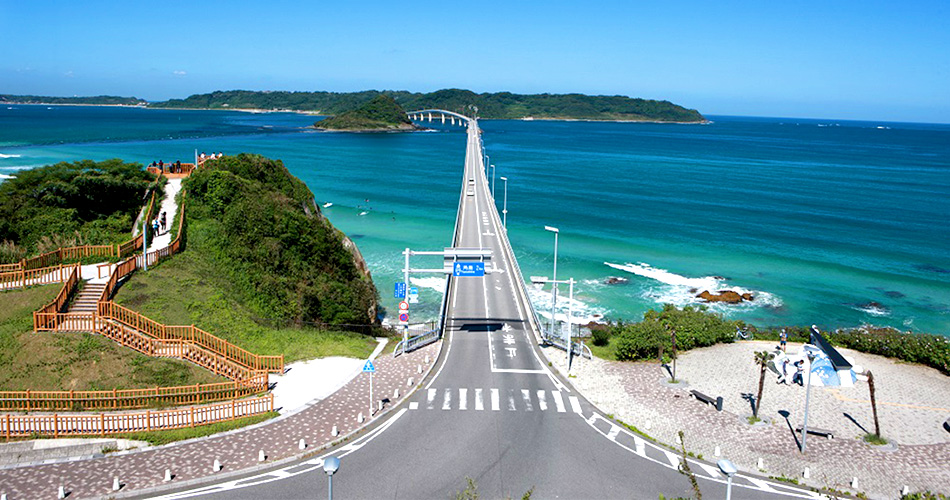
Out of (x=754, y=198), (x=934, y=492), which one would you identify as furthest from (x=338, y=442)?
(x=754, y=198)

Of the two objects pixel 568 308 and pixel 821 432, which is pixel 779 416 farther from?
pixel 568 308

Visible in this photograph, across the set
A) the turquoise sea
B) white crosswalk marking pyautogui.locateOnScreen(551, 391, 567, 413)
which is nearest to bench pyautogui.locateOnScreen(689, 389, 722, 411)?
white crosswalk marking pyautogui.locateOnScreen(551, 391, 567, 413)

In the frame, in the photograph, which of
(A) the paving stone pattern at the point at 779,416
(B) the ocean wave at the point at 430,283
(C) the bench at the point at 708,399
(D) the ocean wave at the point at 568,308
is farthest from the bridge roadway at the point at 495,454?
(B) the ocean wave at the point at 430,283

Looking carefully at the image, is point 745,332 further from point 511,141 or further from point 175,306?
point 511,141

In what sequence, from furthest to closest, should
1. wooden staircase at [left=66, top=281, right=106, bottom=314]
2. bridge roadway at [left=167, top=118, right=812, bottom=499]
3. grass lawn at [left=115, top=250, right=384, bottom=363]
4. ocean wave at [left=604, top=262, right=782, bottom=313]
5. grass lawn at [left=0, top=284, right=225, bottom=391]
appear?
ocean wave at [left=604, top=262, right=782, bottom=313]
grass lawn at [left=115, top=250, right=384, bottom=363]
wooden staircase at [left=66, top=281, right=106, bottom=314]
grass lawn at [left=0, top=284, right=225, bottom=391]
bridge roadway at [left=167, top=118, right=812, bottom=499]

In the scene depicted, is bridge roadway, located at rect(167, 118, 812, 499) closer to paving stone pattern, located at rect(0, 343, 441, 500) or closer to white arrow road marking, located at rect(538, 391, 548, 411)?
white arrow road marking, located at rect(538, 391, 548, 411)

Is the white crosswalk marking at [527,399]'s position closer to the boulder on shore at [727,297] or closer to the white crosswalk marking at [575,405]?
the white crosswalk marking at [575,405]
